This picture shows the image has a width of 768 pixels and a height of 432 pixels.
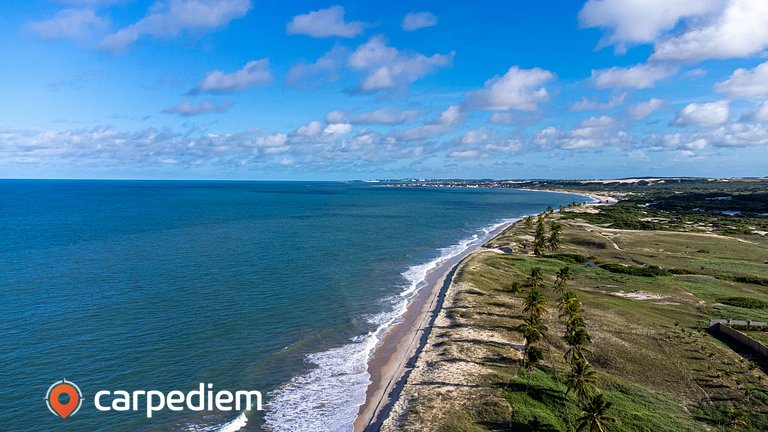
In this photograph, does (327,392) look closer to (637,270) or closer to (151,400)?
(151,400)

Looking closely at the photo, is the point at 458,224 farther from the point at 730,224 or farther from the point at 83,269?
the point at 83,269

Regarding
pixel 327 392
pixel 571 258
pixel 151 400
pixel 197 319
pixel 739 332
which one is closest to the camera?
pixel 151 400

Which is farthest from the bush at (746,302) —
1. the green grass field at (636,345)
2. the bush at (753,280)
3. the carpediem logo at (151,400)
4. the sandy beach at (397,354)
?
the carpediem logo at (151,400)

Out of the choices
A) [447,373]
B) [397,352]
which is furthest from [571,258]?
[447,373]

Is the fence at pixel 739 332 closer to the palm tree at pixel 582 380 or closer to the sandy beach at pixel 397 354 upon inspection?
the palm tree at pixel 582 380

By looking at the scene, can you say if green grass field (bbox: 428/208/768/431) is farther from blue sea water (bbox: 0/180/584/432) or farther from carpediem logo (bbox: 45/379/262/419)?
carpediem logo (bbox: 45/379/262/419)

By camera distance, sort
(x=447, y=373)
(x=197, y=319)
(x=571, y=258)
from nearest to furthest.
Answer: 1. (x=447, y=373)
2. (x=197, y=319)
3. (x=571, y=258)
